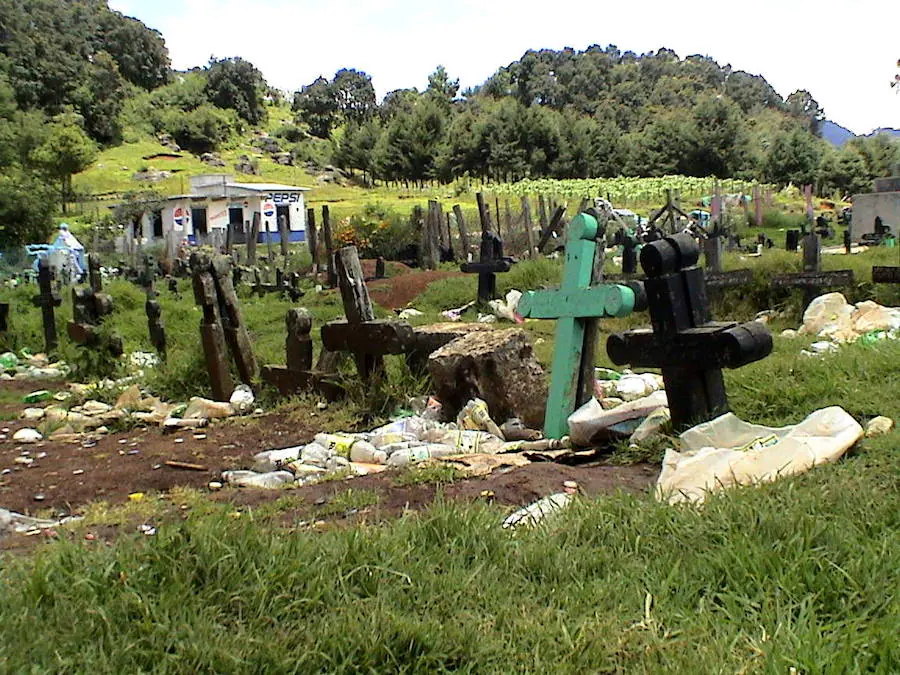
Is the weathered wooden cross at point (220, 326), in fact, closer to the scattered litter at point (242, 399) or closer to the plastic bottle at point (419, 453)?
the scattered litter at point (242, 399)

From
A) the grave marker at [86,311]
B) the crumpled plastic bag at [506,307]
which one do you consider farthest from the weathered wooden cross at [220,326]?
the crumpled plastic bag at [506,307]

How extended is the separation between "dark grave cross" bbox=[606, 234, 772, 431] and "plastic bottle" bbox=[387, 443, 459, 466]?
133 centimetres

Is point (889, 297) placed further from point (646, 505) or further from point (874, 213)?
point (874, 213)

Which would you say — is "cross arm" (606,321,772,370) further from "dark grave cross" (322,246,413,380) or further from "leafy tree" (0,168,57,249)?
"leafy tree" (0,168,57,249)

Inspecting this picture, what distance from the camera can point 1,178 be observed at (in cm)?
3088

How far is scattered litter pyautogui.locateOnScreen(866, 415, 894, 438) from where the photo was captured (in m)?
4.09

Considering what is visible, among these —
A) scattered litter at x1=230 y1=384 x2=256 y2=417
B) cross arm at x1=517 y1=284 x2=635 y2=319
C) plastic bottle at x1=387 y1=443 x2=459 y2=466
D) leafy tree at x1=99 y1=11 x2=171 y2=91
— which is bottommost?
scattered litter at x1=230 y1=384 x2=256 y2=417

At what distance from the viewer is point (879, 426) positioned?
417cm

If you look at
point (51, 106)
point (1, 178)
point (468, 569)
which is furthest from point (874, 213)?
point (51, 106)

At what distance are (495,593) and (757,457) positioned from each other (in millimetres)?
1531

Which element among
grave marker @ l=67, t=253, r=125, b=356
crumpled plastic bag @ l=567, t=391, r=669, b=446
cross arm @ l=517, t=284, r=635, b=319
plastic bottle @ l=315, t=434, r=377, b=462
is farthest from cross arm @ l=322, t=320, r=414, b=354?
grave marker @ l=67, t=253, r=125, b=356

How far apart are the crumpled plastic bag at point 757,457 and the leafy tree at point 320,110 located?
100868 millimetres

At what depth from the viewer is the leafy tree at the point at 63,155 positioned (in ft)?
177

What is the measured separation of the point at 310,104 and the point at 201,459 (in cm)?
10170
